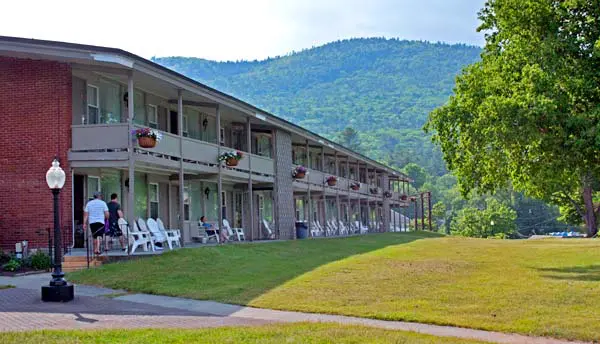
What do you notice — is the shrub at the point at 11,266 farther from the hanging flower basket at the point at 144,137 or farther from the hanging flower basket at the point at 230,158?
the hanging flower basket at the point at 230,158

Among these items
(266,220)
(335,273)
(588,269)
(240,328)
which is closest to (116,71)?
(335,273)

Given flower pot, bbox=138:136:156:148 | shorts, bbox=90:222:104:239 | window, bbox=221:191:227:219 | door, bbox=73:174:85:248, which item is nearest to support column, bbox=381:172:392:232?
window, bbox=221:191:227:219

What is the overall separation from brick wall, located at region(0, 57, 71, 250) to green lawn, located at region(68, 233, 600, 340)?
4.00 meters

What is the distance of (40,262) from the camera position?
17.4 m

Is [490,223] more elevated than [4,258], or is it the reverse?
[490,223]

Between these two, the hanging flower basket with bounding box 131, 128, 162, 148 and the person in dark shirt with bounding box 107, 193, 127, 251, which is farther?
the hanging flower basket with bounding box 131, 128, 162, 148

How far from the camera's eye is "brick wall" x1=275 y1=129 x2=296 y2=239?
31.8 metres

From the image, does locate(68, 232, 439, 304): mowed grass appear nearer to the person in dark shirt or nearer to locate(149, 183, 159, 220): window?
the person in dark shirt

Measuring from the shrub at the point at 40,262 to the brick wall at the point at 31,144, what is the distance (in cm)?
136

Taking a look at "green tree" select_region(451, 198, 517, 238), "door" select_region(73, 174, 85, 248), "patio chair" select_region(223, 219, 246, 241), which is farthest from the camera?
"green tree" select_region(451, 198, 517, 238)

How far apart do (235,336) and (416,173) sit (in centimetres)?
15449

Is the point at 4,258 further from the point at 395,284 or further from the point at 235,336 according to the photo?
the point at 235,336

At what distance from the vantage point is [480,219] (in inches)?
3735

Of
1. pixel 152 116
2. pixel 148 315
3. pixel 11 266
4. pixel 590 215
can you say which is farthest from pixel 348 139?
pixel 148 315
